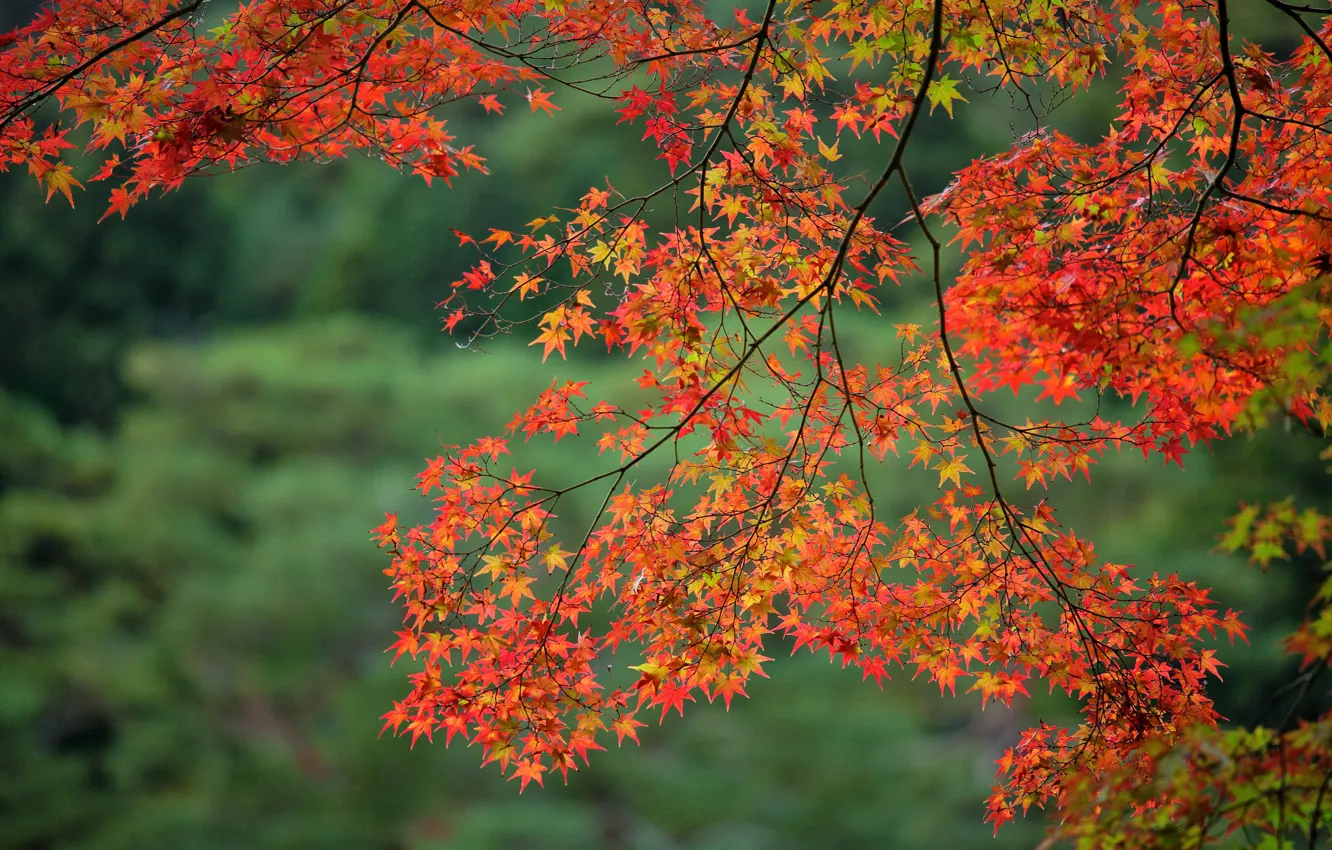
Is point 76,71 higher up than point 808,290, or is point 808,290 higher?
point 76,71

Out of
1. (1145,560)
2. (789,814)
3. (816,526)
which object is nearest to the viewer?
(816,526)

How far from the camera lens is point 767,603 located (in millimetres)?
1903

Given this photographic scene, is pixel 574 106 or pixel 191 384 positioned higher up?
pixel 574 106

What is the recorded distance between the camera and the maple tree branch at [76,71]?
→ 1.79 m

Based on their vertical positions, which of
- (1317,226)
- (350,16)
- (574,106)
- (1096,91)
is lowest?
(1317,226)

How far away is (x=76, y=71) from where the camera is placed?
1.79 m

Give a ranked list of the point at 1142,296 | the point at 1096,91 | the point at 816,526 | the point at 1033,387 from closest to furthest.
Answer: the point at 1142,296
the point at 816,526
the point at 1033,387
the point at 1096,91

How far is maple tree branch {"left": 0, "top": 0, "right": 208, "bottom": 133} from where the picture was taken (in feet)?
5.88

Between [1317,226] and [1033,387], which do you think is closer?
[1317,226]

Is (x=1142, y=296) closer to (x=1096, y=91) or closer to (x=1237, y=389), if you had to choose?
(x=1237, y=389)

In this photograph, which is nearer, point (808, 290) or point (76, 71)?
point (76, 71)

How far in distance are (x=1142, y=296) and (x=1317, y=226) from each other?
34cm

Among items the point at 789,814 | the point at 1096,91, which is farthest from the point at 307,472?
the point at 1096,91

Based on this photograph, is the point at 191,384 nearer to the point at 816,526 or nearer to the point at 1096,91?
the point at 816,526
